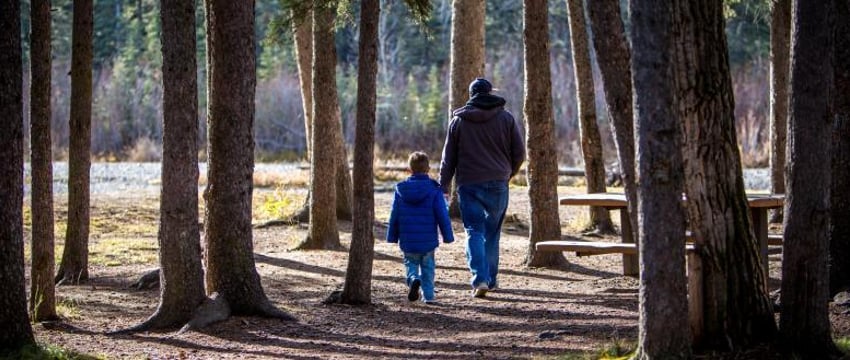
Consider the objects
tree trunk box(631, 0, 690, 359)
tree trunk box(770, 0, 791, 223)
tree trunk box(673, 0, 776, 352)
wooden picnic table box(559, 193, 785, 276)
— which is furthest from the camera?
tree trunk box(770, 0, 791, 223)

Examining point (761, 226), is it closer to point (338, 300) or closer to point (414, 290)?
point (414, 290)

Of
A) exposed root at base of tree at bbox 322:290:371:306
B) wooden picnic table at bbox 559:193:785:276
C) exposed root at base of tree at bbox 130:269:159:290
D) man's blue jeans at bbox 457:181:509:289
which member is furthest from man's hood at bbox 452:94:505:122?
exposed root at base of tree at bbox 130:269:159:290

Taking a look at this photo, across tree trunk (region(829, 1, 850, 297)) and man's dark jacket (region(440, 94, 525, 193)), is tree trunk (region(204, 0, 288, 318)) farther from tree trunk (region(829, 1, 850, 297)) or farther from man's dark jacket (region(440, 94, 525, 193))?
tree trunk (region(829, 1, 850, 297))

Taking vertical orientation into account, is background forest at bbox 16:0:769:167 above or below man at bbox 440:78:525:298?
above

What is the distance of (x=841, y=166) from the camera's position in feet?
31.9

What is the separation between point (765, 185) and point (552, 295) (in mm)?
19541

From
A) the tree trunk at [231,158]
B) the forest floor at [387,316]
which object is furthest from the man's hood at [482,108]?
the tree trunk at [231,158]

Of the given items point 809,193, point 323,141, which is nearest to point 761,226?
point 809,193

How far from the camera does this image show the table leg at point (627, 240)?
498 inches

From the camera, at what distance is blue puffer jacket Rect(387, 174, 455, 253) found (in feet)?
36.9

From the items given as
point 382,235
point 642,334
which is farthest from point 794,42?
point 382,235

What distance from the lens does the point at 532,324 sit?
33.2 feet

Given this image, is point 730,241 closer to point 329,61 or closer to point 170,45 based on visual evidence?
point 170,45

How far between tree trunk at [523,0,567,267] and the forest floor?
0.65 m
